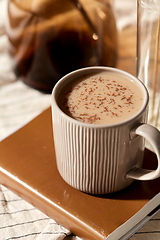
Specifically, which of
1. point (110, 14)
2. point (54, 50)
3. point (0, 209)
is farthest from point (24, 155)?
point (110, 14)

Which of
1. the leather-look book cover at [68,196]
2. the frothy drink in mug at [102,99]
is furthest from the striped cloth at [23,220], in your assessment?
the frothy drink in mug at [102,99]

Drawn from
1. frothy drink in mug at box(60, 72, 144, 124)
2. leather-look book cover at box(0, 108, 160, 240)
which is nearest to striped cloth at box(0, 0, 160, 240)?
leather-look book cover at box(0, 108, 160, 240)

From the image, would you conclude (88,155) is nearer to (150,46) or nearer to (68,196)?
(68,196)

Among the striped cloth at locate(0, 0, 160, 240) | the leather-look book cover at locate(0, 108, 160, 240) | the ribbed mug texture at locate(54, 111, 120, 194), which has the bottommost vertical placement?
the striped cloth at locate(0, 0, 160, 240)

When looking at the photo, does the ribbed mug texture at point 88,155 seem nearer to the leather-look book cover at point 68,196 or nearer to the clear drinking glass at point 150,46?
the leather-look book cover at point 68,196

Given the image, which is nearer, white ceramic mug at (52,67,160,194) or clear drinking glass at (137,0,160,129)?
white ceramic mug at (52,67,160,194)

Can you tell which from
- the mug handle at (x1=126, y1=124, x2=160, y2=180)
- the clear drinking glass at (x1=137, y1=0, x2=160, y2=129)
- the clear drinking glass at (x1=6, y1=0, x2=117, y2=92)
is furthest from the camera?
the clear drinking glass at (x1=6, y1=0, x2=117, y2=92)

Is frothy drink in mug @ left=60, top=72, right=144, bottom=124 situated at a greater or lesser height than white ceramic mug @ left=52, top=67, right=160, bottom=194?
greater

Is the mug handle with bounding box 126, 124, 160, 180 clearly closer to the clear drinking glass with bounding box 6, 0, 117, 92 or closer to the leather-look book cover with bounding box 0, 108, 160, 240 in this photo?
the leather-look book cover with bounding box 0, 108, 160, 240
